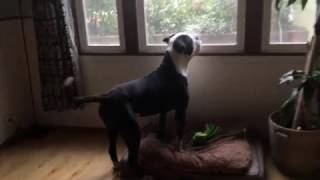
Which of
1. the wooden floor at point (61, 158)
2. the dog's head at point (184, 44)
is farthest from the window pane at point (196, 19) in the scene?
the wooden floor at point (61, 158)

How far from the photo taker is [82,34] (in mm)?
2932

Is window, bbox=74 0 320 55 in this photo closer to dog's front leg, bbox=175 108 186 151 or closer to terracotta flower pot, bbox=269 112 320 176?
dog's front leg, bbox=175 108 186 151

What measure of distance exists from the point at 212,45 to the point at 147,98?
70cm

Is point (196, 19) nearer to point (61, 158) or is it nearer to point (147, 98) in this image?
point (147, 98)

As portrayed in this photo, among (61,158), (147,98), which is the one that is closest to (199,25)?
(147,98)

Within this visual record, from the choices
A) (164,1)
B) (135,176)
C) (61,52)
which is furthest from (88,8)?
(135,176)

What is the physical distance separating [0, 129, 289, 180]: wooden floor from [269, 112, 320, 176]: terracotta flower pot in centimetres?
12

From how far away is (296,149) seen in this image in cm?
220

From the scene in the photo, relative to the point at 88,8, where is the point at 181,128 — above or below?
below

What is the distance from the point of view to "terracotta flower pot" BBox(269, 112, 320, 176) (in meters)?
2.16

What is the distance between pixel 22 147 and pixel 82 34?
1025 millimetres

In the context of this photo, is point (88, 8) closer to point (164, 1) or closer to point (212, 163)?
point (164, 1)

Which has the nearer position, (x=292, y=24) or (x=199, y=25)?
(x=292, y=24)

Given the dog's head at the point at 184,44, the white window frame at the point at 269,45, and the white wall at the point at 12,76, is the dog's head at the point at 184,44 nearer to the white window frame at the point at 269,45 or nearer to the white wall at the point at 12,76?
the white window frame at the point at 269,45
